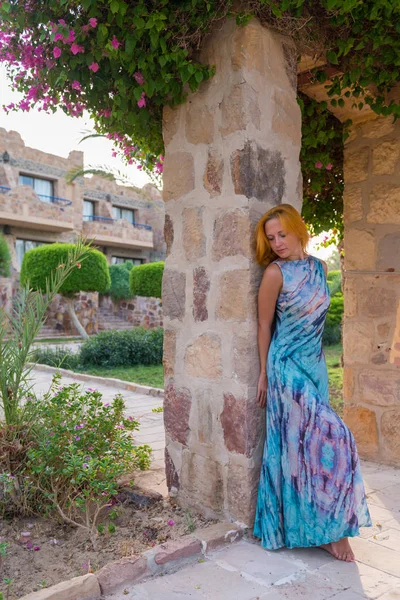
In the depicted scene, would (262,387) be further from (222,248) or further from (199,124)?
(199,124)

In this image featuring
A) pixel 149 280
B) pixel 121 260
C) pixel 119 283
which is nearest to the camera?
pixel 149 280

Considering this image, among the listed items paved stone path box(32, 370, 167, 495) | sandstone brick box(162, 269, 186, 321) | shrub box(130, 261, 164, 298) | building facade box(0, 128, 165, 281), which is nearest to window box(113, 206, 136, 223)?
building facade box(0, 128, 165, 281)

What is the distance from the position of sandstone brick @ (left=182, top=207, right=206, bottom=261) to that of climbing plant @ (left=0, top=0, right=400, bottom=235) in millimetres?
560

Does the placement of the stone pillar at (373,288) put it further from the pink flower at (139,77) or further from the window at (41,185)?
the window at (41,185)

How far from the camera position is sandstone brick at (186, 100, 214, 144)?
106 inches

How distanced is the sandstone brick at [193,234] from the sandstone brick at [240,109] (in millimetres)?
420

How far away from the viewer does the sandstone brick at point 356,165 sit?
4059 millimetres

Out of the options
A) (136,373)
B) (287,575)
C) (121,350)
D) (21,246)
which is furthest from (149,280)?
(287,575)

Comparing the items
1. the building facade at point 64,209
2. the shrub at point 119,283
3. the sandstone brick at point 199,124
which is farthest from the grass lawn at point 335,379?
the shrub at point 119,283

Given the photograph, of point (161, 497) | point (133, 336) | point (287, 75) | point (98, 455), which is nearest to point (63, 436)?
point (98, 455)

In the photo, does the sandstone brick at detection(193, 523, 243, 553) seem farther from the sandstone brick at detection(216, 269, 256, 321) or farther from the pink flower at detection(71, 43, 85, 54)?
the pink flower at detection(71, 43, 85, 54)

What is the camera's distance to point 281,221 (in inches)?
96.3

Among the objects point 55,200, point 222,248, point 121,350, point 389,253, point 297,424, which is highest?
point 55,200

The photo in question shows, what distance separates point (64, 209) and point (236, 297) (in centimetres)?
1817
